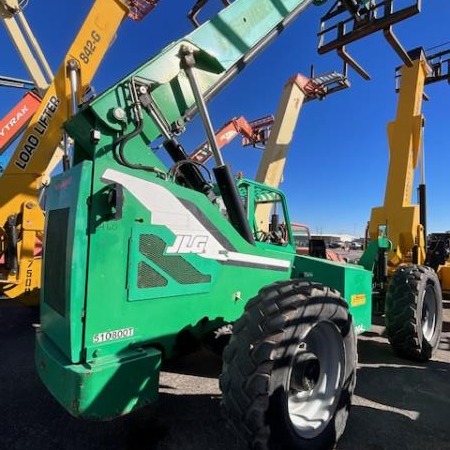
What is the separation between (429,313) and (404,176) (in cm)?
330

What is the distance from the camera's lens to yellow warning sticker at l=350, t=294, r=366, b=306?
451 centimetres

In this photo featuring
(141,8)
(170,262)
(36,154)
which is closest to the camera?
(170,262)

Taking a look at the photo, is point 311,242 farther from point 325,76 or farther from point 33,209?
point 325,76

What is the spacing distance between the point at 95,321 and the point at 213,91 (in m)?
2.72

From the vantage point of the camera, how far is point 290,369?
270 centimetres

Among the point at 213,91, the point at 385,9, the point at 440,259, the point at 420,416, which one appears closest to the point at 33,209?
the point at 213,91

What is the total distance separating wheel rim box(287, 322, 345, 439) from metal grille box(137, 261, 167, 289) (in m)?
1.17

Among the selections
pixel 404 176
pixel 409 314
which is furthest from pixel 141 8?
pixel 409 314

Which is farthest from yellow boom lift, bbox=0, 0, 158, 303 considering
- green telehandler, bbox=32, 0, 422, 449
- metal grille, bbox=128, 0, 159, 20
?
green telehandler, bbox=32, 0, 422, 449

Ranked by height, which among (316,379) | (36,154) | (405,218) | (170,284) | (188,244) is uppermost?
(36,154)

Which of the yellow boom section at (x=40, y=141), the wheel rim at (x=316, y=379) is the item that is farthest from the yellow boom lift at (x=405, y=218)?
the yellow boom section at (x=40, y=141)

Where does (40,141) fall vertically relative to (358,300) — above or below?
above

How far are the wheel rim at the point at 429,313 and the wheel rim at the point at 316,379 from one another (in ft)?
9.91

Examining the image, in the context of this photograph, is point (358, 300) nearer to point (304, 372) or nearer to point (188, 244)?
point (304, 372)
